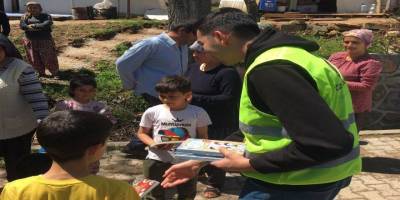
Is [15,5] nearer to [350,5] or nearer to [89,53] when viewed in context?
[89,53]

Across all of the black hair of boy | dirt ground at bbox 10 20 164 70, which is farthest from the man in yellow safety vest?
dirt ground at bbox 10 20 164 70

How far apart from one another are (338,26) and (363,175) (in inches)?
440

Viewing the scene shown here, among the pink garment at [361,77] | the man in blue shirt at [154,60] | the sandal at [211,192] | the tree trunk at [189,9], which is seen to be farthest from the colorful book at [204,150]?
the tree trunk at [189,9]

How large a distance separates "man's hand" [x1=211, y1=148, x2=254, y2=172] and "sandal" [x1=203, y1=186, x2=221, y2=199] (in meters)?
2.87

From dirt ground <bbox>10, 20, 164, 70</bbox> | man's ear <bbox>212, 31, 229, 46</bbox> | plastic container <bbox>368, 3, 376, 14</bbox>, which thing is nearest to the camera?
man's ear <bbox>212, 31, 229, 46</bbox>

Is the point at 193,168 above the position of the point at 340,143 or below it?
below

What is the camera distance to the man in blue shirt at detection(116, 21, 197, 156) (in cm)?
518

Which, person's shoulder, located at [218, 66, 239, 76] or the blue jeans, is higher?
the blue jeans

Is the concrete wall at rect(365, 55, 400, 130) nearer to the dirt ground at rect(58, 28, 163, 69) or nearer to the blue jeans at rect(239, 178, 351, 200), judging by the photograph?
the dirt ground at rect(58, 28, 163, 69)

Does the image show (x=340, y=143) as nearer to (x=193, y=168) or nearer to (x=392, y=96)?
(x=193, y=168)

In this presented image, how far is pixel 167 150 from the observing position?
14.1 feet

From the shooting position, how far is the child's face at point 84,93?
16.2 feet

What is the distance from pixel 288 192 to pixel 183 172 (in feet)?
1.72

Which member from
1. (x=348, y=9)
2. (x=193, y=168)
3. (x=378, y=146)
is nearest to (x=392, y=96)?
(x=378, y=146)
